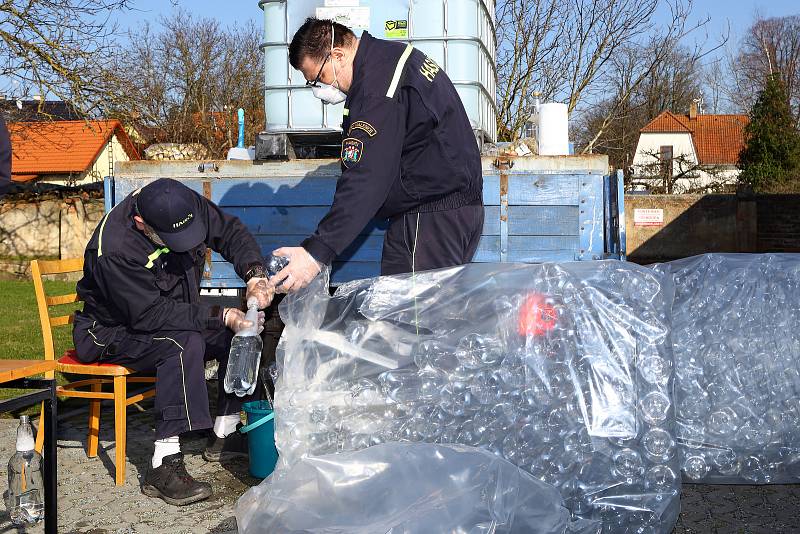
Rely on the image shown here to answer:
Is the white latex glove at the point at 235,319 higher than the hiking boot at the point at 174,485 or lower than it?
higher

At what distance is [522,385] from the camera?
2.81m

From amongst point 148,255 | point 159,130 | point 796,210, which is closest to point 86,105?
point 159,130

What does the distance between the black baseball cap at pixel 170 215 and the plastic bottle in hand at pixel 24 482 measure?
3.25 ft

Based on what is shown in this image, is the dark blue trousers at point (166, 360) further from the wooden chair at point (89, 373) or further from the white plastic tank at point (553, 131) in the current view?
the white plastic tank at point (553, 131)

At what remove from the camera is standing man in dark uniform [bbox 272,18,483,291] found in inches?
118

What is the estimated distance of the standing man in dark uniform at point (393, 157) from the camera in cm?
299

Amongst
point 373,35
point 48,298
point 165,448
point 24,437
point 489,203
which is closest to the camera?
point 24,437

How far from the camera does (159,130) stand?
62.0 ft

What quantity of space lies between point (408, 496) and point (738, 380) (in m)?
2.05

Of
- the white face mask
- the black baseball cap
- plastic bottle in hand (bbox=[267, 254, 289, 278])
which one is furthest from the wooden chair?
the white face mask

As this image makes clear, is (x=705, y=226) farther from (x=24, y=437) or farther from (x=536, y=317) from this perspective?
(x=24, y=437)

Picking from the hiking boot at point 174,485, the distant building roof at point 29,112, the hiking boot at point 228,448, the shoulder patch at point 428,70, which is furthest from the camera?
the distant building roof at point 29,112

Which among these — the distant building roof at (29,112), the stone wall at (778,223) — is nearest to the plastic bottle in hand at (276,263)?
the distant building roof at (29,112)

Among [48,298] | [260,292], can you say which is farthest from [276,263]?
[48,298]
